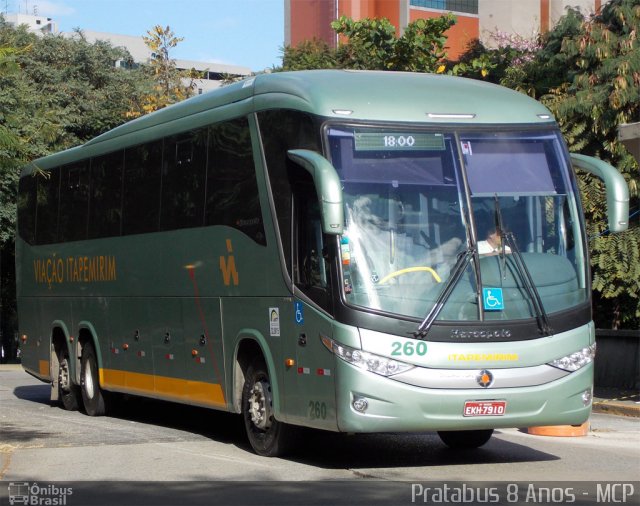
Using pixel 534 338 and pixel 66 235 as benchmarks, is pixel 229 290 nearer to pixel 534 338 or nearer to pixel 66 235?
pixel 534 338

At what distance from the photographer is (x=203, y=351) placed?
44.9ft

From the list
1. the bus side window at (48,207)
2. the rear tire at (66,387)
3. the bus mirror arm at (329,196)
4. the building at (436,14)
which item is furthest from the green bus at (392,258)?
the building at (436,14)

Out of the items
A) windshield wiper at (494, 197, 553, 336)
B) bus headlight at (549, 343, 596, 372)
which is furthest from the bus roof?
bus headlight at (549, 343, 596, 372)

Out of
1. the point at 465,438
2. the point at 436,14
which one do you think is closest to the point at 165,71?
the point at 436,14

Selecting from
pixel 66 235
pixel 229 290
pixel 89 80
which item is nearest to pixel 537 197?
pixel 229 290

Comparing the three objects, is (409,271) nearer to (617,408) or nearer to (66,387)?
(617,408)

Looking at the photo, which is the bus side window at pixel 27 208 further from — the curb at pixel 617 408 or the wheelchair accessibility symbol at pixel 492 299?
the wheelchair accessibility symbol at pixel 492 299

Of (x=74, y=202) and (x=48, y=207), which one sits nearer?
(x=74, y=202)

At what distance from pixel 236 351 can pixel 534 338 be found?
3.54 metres

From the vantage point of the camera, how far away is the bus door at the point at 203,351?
13.2 m

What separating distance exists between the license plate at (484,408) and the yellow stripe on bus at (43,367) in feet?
35.6

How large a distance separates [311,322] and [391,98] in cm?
228

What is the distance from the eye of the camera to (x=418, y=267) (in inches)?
413

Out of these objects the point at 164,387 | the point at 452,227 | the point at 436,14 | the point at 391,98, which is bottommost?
the point at 164,387
